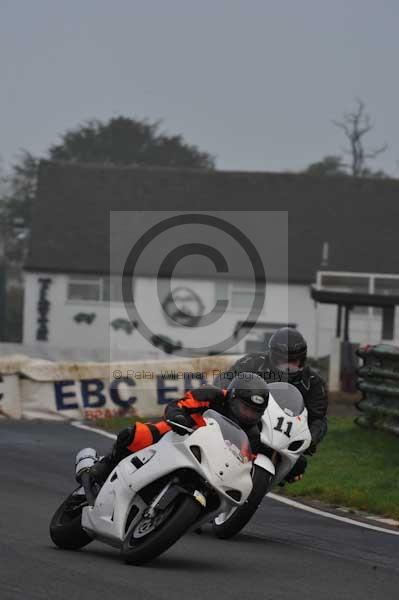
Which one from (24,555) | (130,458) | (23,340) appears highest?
(130,458)

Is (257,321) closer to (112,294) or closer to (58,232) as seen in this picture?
(112,294)

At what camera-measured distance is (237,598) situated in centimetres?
743

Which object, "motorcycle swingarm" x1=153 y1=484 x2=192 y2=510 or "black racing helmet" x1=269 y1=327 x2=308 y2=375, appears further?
"black racing helmet" x1=269 y1=327 x2=308 y2=375

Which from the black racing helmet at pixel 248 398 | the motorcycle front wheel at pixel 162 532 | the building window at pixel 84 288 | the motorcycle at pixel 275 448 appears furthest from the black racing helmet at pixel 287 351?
the building window at pixel 84 288

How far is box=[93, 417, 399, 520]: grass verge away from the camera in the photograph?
13.3 metres

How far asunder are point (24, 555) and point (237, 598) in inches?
60.9

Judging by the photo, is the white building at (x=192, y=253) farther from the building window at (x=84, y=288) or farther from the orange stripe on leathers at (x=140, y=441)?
the orange stripe on leathers at (x=140, y=441)

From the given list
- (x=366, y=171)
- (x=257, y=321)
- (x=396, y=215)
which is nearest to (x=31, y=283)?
(x=257, y=321)

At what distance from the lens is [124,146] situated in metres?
100

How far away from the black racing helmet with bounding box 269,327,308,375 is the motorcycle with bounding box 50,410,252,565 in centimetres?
272

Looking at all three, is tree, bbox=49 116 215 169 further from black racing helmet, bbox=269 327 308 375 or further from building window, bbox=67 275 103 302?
black racing helmet, bbox=269 327 308 375

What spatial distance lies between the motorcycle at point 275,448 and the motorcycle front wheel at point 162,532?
1.50 meters

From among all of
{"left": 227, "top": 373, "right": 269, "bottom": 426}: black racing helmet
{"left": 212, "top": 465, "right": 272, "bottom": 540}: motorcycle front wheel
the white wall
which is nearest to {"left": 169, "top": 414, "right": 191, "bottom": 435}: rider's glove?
{"left": 227, "top": 373, "right": 269, "bottom": 426}: black racing helmet

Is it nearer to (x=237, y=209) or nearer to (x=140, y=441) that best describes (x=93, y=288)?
(x=237, y=209)
